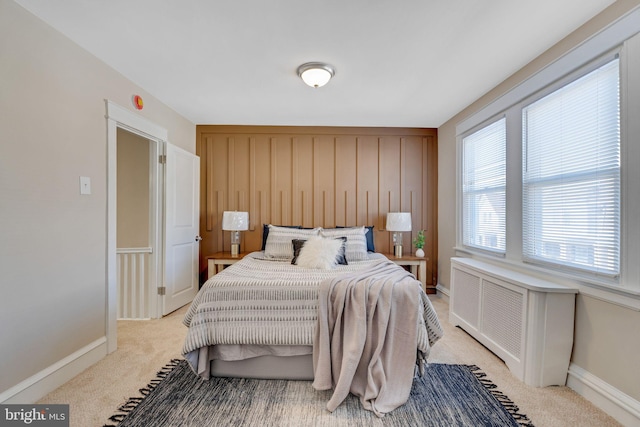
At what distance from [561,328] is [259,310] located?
2.04 meters

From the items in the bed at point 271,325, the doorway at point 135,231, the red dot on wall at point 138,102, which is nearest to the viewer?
the bed at point 271,325

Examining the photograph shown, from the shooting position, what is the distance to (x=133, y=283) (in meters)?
3.16

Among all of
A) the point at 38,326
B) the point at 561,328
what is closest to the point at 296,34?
the point at 38,326

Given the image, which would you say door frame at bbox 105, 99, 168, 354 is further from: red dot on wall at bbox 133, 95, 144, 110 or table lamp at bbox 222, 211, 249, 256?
table lamp at bbox 222, 211, 249, 256

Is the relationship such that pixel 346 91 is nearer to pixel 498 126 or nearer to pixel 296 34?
pixel 296 34

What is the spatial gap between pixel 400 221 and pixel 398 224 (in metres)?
0.05

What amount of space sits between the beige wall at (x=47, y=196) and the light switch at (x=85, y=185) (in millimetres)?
32

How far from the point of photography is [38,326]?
179 cm

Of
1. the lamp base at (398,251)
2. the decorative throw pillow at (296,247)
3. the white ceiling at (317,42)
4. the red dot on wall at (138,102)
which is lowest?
the lamp base at (398,251)

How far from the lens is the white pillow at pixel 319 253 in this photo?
271 centimetres

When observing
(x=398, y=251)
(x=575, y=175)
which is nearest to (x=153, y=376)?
Answer: (x=398, y=251)

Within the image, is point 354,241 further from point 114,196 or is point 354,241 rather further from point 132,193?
point 132,193

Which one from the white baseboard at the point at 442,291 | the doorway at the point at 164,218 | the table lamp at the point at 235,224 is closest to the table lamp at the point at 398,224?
the white baseboard at the point at 442,291

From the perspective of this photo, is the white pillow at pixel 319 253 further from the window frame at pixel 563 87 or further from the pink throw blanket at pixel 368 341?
the window frame at pixel 563 87
